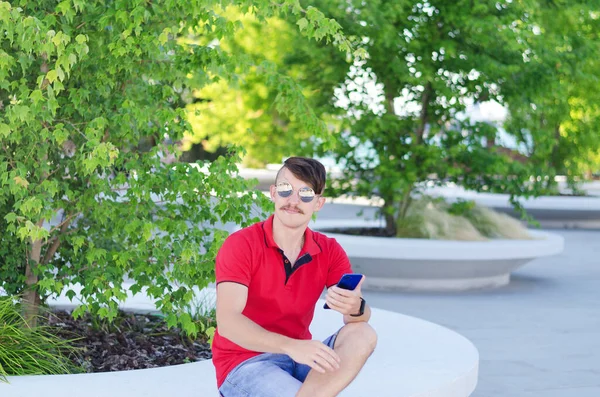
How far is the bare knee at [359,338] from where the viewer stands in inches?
148

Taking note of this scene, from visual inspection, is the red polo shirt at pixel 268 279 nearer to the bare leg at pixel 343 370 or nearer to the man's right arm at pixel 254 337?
the man's right arm at pixel 254 337

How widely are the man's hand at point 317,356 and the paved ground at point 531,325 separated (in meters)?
3.34

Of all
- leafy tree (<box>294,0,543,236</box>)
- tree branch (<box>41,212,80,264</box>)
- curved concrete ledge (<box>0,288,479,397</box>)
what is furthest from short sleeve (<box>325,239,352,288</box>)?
leafy tree (<box>294,0,543,236</box>)

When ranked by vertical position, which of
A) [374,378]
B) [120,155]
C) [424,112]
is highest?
[424,112]

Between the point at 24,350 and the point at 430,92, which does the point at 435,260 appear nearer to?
the point at 430,92

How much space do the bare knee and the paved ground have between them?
3.10m

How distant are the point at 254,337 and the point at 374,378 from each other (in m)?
1.47

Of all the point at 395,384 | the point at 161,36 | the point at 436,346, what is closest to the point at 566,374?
the point at 436,346

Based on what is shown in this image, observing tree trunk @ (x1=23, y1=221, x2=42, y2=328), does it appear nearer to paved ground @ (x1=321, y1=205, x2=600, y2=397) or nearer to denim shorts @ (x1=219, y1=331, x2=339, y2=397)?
denim shorts @ (x1=219, y1=331, x2=339, y2=397)

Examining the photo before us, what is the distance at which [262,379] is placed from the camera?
152 inches

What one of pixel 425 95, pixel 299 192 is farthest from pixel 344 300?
pixel 425 95

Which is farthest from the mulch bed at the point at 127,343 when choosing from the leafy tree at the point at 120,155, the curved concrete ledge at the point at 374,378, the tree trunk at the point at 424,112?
the tree trunk at the point at 424,112

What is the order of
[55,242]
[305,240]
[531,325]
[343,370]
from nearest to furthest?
[343,370] → [305,240] → [55,242] → [531,325]

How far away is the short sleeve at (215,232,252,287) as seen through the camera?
385 cm
